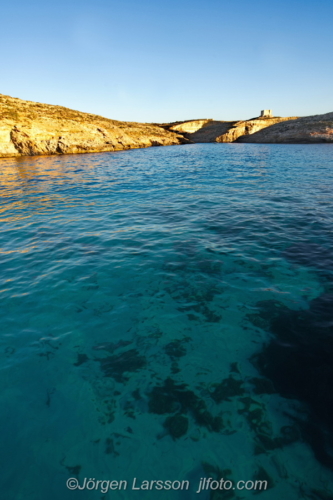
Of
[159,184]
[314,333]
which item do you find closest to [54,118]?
[159,184]

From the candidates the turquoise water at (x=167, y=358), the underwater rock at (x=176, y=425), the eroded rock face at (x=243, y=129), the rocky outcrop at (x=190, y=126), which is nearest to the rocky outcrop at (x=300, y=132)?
the eroded rock face at (x=243, y=129)

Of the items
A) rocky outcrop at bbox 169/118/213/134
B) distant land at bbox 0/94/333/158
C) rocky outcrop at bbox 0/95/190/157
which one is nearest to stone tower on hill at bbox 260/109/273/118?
distant land at bbox 0/94/333/158

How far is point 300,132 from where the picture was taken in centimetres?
6969

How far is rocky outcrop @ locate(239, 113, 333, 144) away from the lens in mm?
65000

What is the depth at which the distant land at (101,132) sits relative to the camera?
47.1 metres

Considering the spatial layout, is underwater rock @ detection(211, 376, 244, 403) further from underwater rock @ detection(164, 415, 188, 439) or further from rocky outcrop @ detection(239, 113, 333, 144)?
rocky outcrop @ detection(239, 113, 333, 144)

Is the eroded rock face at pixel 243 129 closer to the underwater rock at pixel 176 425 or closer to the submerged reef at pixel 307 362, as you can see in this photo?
the submerged reef at pixel 307 362

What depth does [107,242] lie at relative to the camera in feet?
37.3

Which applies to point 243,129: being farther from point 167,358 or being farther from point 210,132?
point 167,358

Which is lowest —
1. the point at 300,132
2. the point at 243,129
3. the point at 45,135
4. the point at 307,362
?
the point at 307,362

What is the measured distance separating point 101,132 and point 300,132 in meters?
54.1

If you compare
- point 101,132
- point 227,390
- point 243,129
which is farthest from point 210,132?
point 227,390

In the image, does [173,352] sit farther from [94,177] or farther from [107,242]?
[94,177]

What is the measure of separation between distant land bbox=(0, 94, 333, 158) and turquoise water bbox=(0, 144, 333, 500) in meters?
43.6
